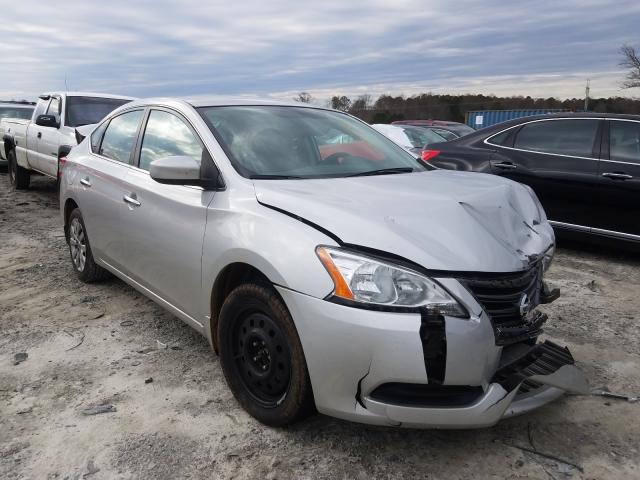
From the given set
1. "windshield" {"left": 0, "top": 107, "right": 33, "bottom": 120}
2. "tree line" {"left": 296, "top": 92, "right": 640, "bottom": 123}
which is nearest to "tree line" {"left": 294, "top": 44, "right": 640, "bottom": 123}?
"tree line" {"left": 296, "top": 92, "right": 640, "bottom": 123}

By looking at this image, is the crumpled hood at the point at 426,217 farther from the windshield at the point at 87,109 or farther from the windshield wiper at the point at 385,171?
the windshield at the point at 87,109

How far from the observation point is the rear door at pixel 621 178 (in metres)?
5.49

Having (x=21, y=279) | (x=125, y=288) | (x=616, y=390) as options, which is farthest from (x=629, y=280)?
(x=21, y=279)

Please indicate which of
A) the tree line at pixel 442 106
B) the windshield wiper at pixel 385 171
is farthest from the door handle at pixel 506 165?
the tree line at pixel 442 106

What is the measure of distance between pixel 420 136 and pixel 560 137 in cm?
518

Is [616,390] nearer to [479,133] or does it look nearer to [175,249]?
[175,249]

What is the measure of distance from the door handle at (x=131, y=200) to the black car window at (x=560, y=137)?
14.5ft

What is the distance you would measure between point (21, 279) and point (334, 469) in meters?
4.00

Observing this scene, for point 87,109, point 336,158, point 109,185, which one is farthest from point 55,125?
point 336,158

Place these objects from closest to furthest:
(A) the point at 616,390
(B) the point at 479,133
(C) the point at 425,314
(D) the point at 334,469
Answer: (C) the point at 425,314 < (D) the point at 334,469 < (A) the point at 616,390 < (B) the point at 479,133

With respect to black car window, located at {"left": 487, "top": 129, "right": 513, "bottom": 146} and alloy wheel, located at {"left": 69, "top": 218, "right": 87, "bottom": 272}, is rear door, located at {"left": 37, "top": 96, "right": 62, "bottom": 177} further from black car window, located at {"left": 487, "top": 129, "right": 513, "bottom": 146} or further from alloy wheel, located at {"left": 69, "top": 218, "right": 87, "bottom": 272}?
black car window, located at {"left": 487, "top": 129, "right": 513, "bottom": 146}

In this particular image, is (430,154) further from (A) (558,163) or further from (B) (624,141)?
(B) (624,141)

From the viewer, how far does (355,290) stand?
7.30ft

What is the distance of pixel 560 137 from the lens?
6.14 metres
